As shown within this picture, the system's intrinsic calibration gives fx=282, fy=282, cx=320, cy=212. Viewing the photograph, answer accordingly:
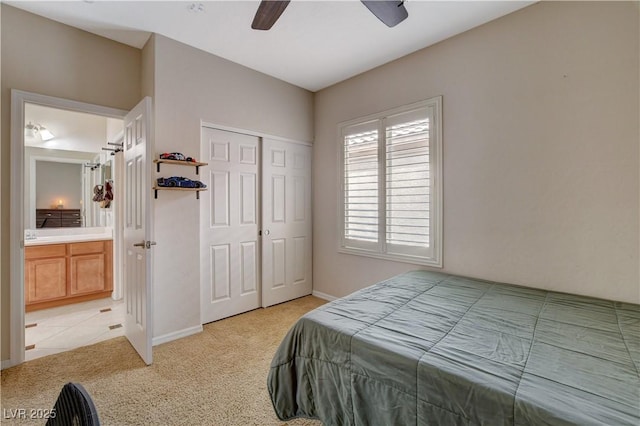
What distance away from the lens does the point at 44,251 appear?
348 centimetres

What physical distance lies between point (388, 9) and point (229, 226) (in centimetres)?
253

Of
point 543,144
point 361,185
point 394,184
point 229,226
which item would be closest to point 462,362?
point 543,144

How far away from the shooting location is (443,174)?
2727 millimetres

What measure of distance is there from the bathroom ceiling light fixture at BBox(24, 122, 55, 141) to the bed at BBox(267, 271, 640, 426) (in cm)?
457

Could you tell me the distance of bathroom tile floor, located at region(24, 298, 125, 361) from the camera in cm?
262

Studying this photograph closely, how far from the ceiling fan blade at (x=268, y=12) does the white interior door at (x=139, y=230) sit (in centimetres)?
111

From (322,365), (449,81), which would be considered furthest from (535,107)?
(322,365)

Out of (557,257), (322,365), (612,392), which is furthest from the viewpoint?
(557,257)

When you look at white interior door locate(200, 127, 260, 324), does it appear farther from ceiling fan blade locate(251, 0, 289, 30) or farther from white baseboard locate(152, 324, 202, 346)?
ceiling fan blade locate(251, 0, 289, 30)

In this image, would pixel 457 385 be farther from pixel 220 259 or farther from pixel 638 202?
pixel 220 259

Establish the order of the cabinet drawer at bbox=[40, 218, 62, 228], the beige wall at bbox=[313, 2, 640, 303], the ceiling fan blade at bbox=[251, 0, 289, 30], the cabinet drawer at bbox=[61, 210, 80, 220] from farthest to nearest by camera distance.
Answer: the cabinet drawer at bbox=[61, 210, 80, 220] < the cabinet drawer at bbox=[40, 218, 62, 228] < the beige wall at bbox=[313, 2, 640, 303] < the ceiling fan blade at bbox=[251, 0, 289, 30]

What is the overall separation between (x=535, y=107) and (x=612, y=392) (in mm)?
2028

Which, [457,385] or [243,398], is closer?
[457,385]

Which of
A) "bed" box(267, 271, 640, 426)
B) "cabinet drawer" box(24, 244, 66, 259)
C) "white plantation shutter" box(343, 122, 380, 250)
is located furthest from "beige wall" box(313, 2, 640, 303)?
"cabinet drawer" box(24, 244, 66, 259)
